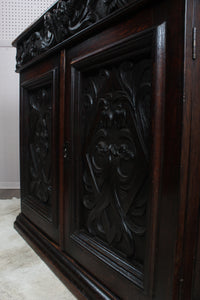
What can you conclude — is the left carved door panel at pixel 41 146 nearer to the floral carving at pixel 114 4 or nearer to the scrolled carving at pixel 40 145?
the scrolled carving at pixel 40 145

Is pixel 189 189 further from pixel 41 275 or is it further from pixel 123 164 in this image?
pixel 41 275

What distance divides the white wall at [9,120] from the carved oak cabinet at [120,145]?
159cm

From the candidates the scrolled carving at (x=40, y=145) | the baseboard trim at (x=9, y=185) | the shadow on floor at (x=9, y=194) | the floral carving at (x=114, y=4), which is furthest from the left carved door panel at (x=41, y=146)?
the baseboard trim at (x=9, y=185)

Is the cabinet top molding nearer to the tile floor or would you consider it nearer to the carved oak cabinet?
the carved oak cabinet

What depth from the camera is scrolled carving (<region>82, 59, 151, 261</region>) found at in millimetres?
683

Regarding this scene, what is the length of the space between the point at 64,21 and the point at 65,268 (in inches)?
40.5

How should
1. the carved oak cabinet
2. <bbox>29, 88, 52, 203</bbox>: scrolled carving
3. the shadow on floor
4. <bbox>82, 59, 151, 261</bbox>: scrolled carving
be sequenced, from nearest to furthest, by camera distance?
the carved oak cabinet → <bbox>82, 59, 151, 261</bbox>: scrolled carving → <bbox>29, 88, 52, 203</bbox>: scrolled carving → the shadow on floor

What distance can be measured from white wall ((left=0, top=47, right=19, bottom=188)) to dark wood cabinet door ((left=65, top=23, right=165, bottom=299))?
202cm

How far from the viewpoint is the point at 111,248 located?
31.7 inches

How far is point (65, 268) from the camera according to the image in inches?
37.3

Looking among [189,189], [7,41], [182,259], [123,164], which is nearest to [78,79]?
[123,164]

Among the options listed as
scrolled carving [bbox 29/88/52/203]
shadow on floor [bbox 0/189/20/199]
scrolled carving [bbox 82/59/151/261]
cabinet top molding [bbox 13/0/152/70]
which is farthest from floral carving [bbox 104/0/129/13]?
shadow on floor [bbox 0/189/20/199]

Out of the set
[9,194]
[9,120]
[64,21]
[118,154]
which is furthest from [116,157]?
[9,120]

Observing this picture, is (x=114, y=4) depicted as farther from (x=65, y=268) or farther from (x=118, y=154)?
(x=65, y=268)
